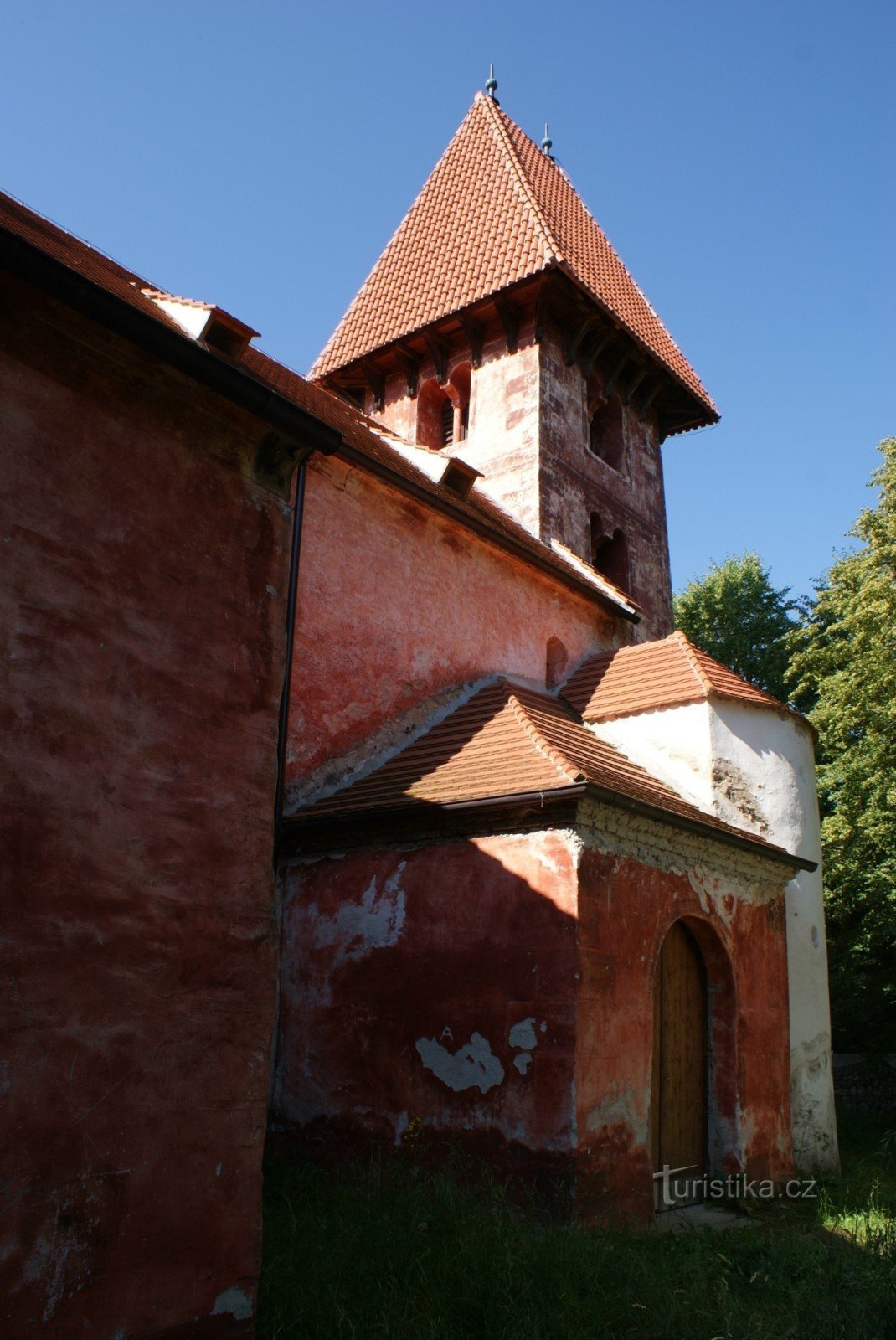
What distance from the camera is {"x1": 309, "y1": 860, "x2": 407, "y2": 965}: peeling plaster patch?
8.28m

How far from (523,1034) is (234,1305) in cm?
290

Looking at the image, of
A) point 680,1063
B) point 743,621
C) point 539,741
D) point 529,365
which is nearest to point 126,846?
point 539,741

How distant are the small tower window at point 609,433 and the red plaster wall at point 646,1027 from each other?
9308mm

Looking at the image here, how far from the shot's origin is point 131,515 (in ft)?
17.4

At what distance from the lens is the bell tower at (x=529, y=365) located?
616 inches

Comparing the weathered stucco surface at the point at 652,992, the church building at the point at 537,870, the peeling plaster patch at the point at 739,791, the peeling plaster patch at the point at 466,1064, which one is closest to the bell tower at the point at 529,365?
the church building at the point at 537,870

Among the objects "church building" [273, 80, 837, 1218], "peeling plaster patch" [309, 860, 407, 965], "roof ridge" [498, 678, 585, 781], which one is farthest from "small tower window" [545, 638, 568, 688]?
"peeling plaster patch" [309, 860, 407, 965]

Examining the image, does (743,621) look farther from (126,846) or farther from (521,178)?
(126,846)

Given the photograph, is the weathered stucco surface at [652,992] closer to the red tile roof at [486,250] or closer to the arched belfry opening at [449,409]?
the arched belfry opening at [449,409]

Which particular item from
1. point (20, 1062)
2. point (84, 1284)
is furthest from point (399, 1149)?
point (20, 1062)

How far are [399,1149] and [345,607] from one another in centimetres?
485

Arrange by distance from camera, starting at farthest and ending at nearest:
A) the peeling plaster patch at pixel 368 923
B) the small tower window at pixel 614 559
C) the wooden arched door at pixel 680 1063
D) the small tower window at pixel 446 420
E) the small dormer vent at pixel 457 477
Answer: the small tower window at pixel 446 420, the small tower window at pixel 614 559, the small dormer vent at pixel 457 477, the wooden arched door at pixel 680 1063, the peeling plaster patch at pixel 368 923

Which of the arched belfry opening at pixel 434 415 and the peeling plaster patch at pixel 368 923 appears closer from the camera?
the peeling plaster patch at pixel 368 923

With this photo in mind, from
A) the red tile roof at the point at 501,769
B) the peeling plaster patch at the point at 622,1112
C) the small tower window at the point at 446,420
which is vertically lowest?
the peeling plaster patch at the point at 622,1112
